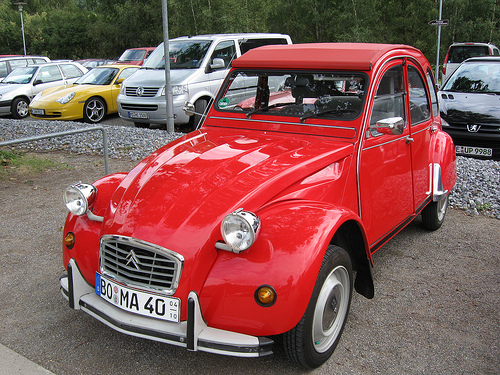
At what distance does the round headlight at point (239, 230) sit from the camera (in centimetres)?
268

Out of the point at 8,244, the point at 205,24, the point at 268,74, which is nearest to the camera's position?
the point at 268,74

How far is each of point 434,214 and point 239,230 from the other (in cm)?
328

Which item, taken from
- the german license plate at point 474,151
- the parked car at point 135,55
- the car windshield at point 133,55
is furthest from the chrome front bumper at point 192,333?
the car windshield at point 133,55

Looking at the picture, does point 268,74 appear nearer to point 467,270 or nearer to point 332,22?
point 467,270

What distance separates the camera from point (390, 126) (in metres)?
3.59

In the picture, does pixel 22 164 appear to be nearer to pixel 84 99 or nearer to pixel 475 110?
pixel 84 99

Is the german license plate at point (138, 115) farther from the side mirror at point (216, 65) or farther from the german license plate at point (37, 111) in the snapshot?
the german license plate at point (37, 111)

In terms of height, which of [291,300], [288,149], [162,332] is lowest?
[162,332]

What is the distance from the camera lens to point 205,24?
2817 cm

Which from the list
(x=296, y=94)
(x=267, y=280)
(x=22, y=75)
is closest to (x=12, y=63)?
(x=22, y=75)

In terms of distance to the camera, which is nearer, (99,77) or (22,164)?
(22,164)

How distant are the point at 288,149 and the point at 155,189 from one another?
3.52 ft

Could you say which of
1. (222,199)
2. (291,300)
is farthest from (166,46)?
(291,300)

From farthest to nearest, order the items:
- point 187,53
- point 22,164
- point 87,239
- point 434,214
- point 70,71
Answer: point 70,71
point 187,53
point 22,164
point 434,214
point 87,239
